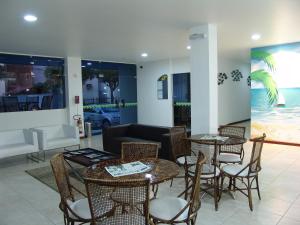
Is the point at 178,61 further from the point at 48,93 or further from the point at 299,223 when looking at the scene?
the point at 299,223

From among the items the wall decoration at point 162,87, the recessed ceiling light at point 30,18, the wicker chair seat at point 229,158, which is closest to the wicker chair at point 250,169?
the wicker chair seat at point 229,158

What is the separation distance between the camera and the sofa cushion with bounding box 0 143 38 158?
5252mm

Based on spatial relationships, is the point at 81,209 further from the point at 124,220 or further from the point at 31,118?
the point at 31,118

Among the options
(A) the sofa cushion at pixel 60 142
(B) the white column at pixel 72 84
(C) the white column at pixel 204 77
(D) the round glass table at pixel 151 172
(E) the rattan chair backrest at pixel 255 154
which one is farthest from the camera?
(B) the white column at pixel 72 84

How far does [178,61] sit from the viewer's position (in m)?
9.38

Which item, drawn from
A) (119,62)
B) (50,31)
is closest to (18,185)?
(50,31)

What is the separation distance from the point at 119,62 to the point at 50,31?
5221mm

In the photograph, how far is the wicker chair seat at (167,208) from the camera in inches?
86.2

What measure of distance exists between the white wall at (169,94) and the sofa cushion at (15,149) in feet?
17.2

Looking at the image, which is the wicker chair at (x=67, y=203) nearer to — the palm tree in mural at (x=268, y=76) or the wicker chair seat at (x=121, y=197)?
the wicker chair seat at (x=121, y=197)

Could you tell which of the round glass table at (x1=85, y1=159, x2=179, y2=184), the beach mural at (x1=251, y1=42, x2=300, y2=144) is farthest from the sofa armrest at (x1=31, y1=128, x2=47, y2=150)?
the beach mural at (x1=251, y1=42, x2=300, y2=144)

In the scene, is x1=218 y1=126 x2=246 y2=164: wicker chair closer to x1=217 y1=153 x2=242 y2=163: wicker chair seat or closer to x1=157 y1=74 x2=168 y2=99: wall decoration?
x1=217 y1=153 x2=242 y2=163: wicker chair seat

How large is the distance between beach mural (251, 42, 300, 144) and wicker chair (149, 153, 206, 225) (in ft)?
17.4

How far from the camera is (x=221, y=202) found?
11.4 feet
